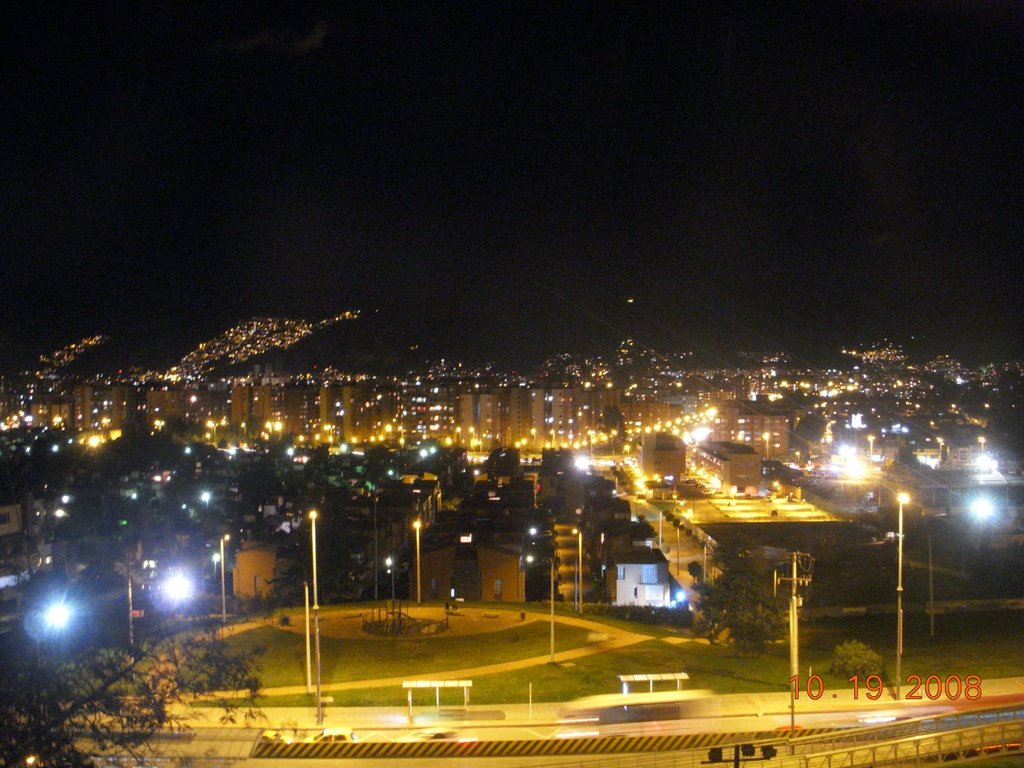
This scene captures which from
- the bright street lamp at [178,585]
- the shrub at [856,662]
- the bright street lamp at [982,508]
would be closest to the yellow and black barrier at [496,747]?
the shrub at [856,662]

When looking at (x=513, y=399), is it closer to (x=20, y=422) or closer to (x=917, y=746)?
(x=20, y=422)

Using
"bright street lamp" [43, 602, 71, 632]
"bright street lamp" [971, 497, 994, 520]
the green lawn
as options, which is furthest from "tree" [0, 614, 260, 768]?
"bright street lamp" [971, 497, 994, 520]

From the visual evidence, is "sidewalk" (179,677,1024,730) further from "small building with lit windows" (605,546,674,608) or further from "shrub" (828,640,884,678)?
"small building with lit windows" (605,546,674,608)

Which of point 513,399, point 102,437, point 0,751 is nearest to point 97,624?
point 0,751

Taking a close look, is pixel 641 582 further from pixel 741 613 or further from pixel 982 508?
pixel 982 508

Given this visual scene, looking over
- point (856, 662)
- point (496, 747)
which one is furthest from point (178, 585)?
point (856, 662)
